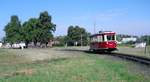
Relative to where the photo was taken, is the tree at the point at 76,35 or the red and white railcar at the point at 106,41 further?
the tree at the point at 76,35

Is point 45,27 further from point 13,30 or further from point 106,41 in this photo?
point 106,41

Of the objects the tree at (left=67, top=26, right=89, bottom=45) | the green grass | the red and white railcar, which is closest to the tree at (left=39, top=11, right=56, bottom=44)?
the tree at (left=67, top=26, right=89, bottom=45)

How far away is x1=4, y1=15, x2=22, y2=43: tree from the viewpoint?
5320 inches

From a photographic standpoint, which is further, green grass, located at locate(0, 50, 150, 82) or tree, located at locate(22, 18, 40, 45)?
tree, located at locate(22, 18, 40, 45)

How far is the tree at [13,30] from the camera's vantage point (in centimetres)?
13512

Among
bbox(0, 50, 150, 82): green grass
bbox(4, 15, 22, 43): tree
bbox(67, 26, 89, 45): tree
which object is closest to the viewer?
bbox(0, 50, 150, 82): green grass

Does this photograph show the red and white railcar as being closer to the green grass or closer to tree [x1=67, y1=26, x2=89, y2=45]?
the green grass

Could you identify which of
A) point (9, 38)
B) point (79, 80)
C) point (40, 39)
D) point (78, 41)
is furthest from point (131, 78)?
point (78, 41)

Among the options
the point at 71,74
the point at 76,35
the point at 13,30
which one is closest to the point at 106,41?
the point at 71,74

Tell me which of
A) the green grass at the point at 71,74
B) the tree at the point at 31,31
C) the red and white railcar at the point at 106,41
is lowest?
the green grass at the point at 71,74

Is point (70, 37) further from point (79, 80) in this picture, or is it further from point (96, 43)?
point (79, 80)

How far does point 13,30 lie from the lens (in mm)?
137750

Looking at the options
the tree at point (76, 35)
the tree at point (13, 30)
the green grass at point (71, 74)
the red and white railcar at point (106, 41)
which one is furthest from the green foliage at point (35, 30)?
the green grass at point (71, 74)

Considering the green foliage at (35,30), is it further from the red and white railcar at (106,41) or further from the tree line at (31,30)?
the red and white railcar at (106,41)
